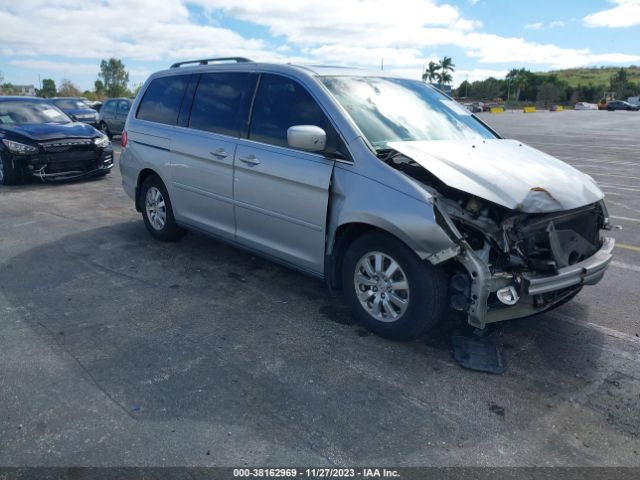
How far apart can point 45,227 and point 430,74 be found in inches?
4283

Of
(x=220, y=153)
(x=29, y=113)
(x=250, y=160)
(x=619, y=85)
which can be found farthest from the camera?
(x=619, y=85)

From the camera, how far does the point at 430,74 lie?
4208 inches

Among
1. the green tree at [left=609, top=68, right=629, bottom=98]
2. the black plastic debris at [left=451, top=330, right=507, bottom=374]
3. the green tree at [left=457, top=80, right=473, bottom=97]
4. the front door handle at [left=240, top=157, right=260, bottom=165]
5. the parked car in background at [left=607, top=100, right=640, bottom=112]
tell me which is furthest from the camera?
the green tree at [left=457, top=80, right=473, bottom=97]

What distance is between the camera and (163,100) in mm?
5836

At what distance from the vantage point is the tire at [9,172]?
31.3ft

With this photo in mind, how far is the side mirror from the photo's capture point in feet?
12.3

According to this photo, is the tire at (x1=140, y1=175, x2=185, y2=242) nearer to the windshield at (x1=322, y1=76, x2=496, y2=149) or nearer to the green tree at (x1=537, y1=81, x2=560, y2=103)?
the windshield at (x1=322, y1=76, x2=496, y2=149)

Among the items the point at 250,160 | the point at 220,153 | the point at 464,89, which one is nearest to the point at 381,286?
the point at 250,160

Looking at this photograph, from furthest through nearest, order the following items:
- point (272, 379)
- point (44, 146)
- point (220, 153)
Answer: point (44, 146)
point (220, 153)
point (272, 379)

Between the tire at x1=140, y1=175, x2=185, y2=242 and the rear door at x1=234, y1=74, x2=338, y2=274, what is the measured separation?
1384mm

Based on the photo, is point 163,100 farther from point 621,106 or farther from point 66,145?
point 621,106

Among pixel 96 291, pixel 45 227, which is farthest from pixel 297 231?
pixel 45 227

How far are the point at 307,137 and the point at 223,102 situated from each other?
62.9 inches

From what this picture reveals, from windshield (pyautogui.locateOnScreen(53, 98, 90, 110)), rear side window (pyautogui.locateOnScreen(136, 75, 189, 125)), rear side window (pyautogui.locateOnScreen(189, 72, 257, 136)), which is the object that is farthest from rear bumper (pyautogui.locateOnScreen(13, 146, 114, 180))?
windshield (pyautogui.locateOnScreen(53, 98, 90, 110))
